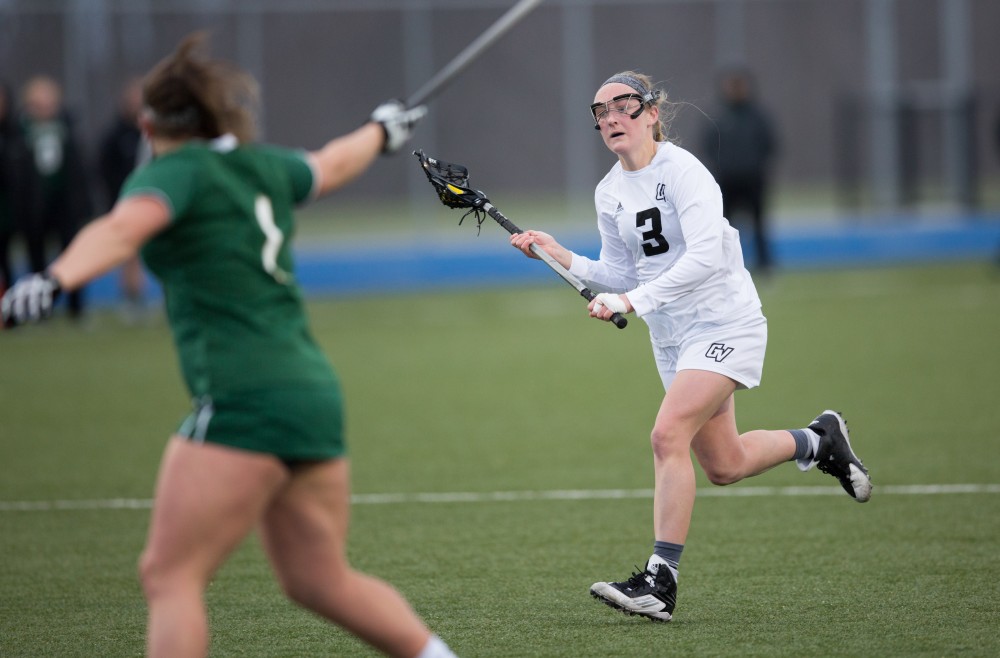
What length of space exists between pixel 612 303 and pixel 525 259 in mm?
14983

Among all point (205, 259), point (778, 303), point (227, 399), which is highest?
point (205, 259)

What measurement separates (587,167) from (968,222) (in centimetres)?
572

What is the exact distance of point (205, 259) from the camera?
3621mm

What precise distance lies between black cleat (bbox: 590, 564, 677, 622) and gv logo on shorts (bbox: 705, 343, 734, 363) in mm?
807

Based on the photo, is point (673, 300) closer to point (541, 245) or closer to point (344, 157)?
point (541, 245)

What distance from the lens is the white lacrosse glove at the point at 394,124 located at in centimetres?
418

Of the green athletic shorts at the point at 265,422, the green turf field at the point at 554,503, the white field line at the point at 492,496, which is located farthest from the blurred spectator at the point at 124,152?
the green athletic shorts at the point at 265,422

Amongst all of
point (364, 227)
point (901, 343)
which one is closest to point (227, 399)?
point (901, 343)

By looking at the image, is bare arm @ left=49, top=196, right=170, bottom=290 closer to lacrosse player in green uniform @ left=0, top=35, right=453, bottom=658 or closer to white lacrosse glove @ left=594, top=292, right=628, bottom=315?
lacrosse player in green uniform @ left=0, top=35, right=453, bottom=658

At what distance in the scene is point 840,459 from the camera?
6.17 m

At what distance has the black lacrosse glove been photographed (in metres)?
3.45

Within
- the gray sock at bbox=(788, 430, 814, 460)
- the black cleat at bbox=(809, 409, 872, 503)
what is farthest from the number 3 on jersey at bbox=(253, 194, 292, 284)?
the black cleat at bbox=(809, 409, 872, 503)

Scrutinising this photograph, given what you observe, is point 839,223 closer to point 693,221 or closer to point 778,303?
point 778,303

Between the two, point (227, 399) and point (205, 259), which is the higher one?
point (205, 259)
